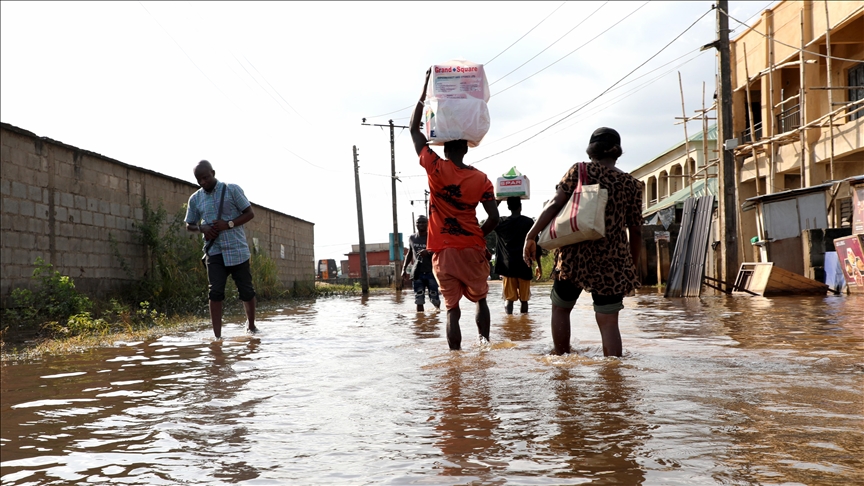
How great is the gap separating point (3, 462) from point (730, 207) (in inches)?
621

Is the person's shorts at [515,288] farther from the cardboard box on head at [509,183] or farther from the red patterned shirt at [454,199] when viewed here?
the cardboard box on head at [509,183]

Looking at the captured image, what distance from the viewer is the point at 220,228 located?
7.16m

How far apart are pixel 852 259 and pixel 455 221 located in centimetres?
1077

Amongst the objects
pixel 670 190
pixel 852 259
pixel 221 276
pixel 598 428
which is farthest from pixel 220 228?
pixel 670 190

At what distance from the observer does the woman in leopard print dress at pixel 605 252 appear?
464 centimetres

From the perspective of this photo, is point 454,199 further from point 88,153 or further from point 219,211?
point 88,153

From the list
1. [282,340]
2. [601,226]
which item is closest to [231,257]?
[282,340]

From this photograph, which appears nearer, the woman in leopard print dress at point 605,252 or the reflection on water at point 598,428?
the reflection on water at point 598,428

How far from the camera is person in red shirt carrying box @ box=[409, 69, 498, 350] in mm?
5227

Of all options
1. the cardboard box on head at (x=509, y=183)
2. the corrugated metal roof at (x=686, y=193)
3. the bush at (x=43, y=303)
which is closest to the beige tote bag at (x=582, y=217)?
the bush at (x=43, y=303)

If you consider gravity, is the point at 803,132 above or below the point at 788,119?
below

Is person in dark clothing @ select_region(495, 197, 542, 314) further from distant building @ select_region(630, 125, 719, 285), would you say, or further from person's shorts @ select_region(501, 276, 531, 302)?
distant building @ select_region(630, 125, 719, 285)

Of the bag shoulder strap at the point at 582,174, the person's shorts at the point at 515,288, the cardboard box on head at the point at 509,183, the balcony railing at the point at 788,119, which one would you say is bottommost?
the person's shorts at the point at 515,288

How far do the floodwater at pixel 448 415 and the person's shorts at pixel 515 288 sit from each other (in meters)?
3.67
